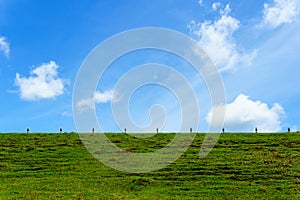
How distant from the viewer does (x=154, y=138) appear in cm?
6788

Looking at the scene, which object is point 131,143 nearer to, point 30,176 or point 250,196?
point 30,176

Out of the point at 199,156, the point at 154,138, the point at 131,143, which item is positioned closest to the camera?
the point at 199,156

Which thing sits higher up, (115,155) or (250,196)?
(115,155)

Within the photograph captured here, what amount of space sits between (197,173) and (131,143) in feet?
68.4

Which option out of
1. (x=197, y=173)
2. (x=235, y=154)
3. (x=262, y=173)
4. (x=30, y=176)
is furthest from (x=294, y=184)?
(x=30, y=176)

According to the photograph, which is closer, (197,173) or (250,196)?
(250,196)

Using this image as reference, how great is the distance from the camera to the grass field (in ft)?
118

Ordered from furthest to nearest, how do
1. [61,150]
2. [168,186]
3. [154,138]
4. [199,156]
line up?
1. [154,138]
2. [61,150]
3. [199,156]
4. [168,186]

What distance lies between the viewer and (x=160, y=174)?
1698 inches

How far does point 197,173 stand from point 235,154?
37.3 feet

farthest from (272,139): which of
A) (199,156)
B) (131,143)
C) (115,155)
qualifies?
(115,155)

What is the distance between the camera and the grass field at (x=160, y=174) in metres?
36.0

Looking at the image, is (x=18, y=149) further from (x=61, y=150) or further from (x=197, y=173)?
(x=197, y=173)

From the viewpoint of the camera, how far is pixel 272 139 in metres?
64.1
